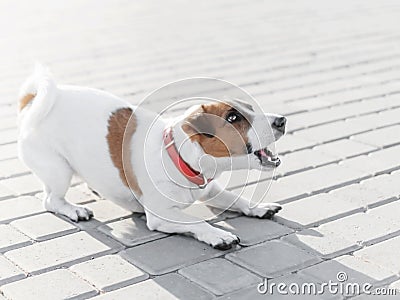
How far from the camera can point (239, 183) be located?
157 inches

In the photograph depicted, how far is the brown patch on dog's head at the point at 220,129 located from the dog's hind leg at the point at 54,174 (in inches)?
28.1

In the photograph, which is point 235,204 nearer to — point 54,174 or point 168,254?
point 168,254

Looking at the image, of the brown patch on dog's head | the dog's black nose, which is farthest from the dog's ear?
the dog's black nose

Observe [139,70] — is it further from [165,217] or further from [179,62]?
[165,217]

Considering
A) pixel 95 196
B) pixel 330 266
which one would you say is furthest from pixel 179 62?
pixel 330 266

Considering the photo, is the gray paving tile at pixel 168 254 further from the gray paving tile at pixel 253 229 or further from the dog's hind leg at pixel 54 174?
the dog's hind leg at pixel 54 174

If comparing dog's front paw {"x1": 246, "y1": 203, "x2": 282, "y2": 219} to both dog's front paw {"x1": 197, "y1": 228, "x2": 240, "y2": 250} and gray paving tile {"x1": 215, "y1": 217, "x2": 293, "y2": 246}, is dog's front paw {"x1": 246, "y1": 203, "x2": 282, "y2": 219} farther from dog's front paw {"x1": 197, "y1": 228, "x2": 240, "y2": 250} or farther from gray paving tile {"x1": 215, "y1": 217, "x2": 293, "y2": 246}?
dog's front paw {"x1": 197, "y1": 228, "x2": 240, "y2": 250}

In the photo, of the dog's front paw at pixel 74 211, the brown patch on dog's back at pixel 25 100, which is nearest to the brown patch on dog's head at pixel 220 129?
the dog's front paw at pixel 74 211

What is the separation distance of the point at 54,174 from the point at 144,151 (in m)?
0.49

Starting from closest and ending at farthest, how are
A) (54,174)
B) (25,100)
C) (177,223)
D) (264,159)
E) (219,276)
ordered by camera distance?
(219,276) → (264,159) → (177,223) → (54,174) → (25,100)

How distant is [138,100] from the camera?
5.59 m

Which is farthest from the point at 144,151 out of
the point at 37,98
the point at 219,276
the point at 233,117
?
the point at 219,276

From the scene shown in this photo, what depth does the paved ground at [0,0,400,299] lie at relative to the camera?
9.93 feet

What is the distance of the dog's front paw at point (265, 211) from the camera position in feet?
11.6
